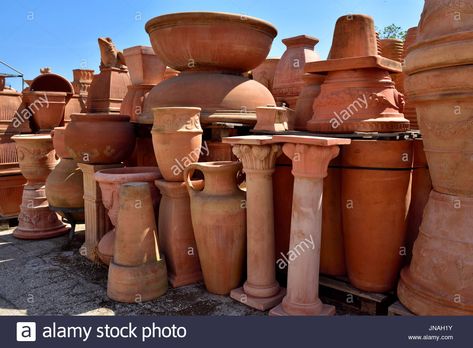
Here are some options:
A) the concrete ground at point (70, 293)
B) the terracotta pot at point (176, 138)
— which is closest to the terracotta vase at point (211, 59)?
the terracotta pot at point (176, 138)

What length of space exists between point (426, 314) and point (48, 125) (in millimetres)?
6040

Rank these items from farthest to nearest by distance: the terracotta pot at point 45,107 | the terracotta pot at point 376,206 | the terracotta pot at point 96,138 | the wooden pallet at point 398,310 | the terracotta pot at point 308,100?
the terracotta pot at point 45,107 < the terracotta pot at point 96,138 < the terracotta pot at point 308,100 < the terracotta pot at point 376,206 < the wooden pallet at point 398,310

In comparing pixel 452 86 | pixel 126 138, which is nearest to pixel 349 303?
pixel 452 86

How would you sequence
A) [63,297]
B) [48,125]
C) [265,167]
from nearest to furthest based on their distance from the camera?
[265,167] < [63,297] < [48,125]

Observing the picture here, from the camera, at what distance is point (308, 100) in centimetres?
379

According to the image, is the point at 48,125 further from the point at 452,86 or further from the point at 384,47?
the point at 452,86

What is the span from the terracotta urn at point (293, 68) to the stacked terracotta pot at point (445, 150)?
3.18m

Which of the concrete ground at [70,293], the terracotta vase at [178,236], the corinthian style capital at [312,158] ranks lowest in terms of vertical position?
the concrete ground at [70,293]

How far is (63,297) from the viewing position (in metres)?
3.21

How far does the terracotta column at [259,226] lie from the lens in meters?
2.94

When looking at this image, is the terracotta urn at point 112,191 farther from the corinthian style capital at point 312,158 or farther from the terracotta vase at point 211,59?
the corinthian style capital at point 312,158

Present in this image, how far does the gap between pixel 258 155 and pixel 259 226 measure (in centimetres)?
56

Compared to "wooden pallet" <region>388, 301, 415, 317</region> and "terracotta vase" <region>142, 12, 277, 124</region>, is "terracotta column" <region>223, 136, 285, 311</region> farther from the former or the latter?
"terracotta vase" <region>142, 12, 277, 124</region>

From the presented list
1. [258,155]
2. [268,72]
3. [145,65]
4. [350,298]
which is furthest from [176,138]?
[268,72]
